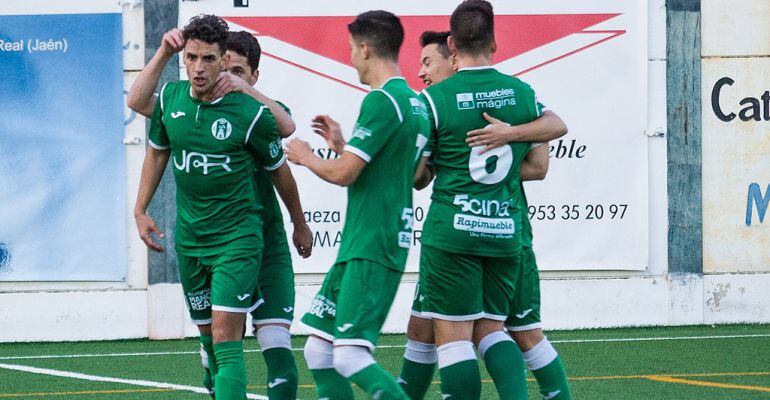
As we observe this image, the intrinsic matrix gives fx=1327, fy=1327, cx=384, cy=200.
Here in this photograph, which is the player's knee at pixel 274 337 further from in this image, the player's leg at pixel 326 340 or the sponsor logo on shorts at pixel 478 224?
the sponsor logo on shorts at pixel 478 224

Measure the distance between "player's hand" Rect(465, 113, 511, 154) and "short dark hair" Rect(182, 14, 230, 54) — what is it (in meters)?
1.34

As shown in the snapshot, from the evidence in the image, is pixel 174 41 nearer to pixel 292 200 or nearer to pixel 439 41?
pixel 292 200

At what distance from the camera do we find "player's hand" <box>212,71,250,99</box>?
20.9 ft

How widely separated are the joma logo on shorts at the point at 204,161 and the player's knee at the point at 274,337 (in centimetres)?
92

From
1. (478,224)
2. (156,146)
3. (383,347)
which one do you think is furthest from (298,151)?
(383,347)

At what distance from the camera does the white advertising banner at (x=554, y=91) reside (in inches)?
480

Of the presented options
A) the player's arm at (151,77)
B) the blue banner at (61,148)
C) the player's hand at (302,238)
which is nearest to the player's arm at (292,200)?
the player's hand at (302,238)

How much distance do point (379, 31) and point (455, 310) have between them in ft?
4.28

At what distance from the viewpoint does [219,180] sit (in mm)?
6379

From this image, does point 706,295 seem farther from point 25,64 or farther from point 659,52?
point 25,64

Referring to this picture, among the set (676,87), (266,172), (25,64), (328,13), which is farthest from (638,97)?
(266,172)

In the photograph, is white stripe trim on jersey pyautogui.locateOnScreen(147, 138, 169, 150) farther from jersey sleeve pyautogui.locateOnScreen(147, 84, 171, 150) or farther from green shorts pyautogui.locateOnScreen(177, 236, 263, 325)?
green shorts pyautogui.locateOnScreen(177, 236, 263, 325)

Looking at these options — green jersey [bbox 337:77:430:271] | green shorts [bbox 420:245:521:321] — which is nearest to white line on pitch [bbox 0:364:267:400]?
green shorts [bbox 420:245:521:321]

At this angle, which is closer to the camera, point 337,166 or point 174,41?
point 337,166
